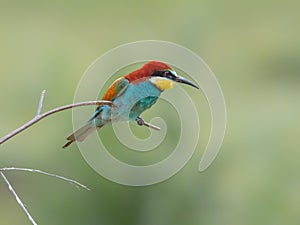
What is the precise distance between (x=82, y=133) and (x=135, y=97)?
4 cm

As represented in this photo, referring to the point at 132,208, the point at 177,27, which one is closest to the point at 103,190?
the point at 132,208

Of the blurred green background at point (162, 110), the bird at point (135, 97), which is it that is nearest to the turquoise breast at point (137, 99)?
the bird at point (135, 97)

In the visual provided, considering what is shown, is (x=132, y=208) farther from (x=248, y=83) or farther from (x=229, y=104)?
(x=248, y=83)

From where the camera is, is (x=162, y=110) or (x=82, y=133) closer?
(x=82, y=133)

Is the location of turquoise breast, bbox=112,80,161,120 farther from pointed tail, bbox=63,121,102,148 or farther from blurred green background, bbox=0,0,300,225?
blurred green background, bbox=0,0,300,225

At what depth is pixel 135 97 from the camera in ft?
1.62

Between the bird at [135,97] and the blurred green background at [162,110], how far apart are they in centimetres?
190

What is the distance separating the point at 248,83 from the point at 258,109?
3.25 ft

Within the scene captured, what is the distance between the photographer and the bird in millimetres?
481

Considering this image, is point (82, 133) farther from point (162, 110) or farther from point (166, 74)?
point (162, 110)

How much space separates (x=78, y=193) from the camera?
10.3 feet

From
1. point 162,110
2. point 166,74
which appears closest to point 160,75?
point 166,74

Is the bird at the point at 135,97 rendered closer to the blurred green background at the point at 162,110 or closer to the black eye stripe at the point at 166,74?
the black eye stripe at the point at 166,74

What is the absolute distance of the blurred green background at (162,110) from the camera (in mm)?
3160
